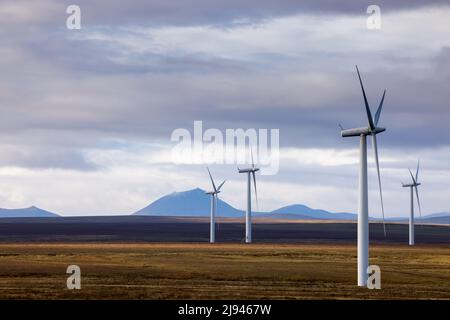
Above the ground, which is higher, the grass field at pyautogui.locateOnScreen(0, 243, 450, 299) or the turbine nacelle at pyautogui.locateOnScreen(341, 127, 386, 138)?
the turbine nacelle at pyautogui.locateOnScreen(341, 127, 386, 138)

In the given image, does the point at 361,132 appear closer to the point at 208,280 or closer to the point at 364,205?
the point at 364,205

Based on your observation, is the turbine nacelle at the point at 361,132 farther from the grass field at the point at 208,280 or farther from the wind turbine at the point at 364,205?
the grass field at the point at 208,280

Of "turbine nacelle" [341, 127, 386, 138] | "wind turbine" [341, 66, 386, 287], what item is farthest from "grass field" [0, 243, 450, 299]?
"turbine nacelle" [341, 127, 386, 138]

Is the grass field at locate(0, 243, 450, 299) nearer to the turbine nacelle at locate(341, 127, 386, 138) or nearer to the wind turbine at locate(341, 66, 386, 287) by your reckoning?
the wind turbine at locate(341, 66, 386, 287)

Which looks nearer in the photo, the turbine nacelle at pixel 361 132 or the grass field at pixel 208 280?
the grass field at pixel 208 280

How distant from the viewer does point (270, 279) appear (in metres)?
78.1

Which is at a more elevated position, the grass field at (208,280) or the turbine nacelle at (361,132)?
the turbine nacelle at (361,132)

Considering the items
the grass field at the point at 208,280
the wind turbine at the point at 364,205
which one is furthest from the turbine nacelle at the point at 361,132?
the grass field at the point at 208,280
